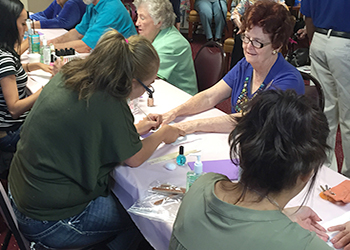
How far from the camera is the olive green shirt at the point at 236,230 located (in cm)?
90

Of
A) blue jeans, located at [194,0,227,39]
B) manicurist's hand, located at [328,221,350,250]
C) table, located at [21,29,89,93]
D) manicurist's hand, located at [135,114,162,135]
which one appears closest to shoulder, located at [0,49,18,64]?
table, located at [21,29,89,93]

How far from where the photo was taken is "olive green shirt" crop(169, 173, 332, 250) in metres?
0.90

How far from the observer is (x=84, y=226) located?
1607mm

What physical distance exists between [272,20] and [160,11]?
1.01m

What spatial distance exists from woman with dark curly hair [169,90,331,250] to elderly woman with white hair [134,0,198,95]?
186 centimetres

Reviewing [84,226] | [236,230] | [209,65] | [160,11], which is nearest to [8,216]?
[84,226]

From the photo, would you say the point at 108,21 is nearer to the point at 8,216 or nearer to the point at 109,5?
the point at 109,5

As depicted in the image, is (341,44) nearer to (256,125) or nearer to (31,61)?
(256,125)

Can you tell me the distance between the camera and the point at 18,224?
160 cm

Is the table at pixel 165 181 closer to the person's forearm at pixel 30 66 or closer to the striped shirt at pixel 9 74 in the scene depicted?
the striped shirt at pixel 9 74

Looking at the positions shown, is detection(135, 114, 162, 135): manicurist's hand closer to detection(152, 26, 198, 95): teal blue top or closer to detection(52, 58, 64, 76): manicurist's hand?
detection(152, 26, 198, 95): teal blue top

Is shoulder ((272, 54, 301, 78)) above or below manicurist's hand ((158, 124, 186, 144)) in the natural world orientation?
above

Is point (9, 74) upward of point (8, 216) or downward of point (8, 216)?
upward

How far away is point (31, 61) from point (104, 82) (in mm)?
1986
